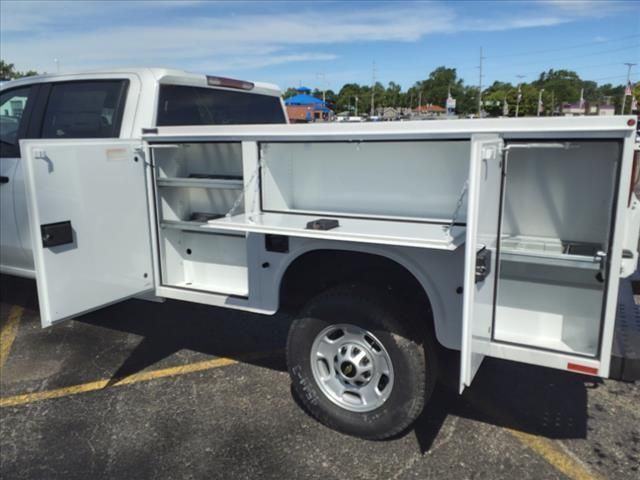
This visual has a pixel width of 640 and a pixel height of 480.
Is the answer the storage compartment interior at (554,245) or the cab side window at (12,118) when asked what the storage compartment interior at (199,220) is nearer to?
the cab side window at (12,118)

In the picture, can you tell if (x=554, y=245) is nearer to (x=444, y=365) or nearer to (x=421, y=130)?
(x=421, y=130)

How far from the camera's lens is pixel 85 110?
4.27m

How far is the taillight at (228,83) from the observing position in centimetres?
472

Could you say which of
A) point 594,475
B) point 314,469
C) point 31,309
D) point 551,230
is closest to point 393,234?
point 551,230

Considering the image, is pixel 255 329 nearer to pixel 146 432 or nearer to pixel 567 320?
pixel 146 432

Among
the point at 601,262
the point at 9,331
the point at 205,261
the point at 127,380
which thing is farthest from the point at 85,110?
the point at 601,262

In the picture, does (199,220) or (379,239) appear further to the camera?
(199,220)

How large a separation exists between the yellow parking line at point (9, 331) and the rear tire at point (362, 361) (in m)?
2.70

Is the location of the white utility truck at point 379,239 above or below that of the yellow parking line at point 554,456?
above

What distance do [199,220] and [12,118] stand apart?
203 centimetres

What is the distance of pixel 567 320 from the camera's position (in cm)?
291

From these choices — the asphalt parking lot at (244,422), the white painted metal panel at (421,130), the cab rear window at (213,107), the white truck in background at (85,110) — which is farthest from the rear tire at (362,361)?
the cab rear window at (213,107)

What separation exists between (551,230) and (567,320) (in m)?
0.48

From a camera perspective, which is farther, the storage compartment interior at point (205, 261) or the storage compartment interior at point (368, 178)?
the storage compartment interior at point (205, 261)
